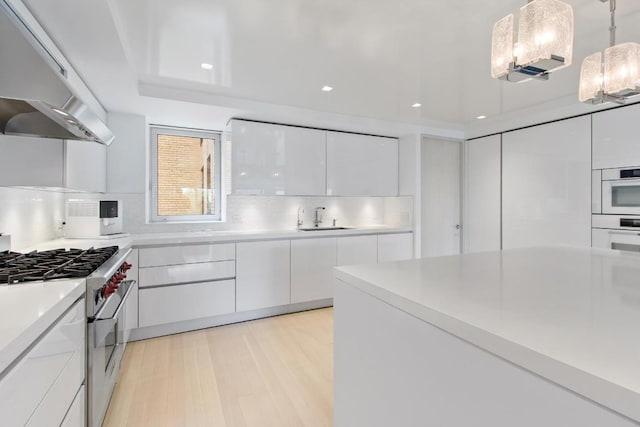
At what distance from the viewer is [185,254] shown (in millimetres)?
2984

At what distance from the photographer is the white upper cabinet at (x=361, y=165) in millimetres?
3920

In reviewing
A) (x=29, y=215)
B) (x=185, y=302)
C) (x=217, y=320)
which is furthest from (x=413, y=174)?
(x=29, y=215)

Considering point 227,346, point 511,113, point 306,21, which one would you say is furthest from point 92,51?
point 511,113

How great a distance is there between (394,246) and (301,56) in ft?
8.86

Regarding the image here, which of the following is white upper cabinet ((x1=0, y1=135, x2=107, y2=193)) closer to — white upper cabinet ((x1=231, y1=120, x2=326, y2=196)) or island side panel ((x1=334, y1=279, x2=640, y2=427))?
white upper cabinet ((x1=231, y1=120, x2=326, y2=196))

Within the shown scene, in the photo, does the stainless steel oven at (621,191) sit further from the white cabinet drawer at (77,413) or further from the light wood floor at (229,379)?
the white cabinet drawer at (77,413)

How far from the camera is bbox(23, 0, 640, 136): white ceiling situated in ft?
5.64

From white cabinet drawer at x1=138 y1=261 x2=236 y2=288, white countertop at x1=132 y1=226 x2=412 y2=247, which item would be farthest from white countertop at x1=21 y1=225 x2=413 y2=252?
white cabinet drawer at x1=138 y1=261 x2=236 y2=288

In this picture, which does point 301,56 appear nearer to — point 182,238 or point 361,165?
point 182,238

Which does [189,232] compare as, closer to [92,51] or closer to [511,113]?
[92,51]

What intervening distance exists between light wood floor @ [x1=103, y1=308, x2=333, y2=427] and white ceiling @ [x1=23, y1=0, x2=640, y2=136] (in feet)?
7.06

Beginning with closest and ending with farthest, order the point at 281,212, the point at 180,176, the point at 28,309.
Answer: the point at 28,309, the point at 180,176, the point at 281,212

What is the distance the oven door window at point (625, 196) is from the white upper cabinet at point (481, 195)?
1188 mm

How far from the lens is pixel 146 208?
330 cm
